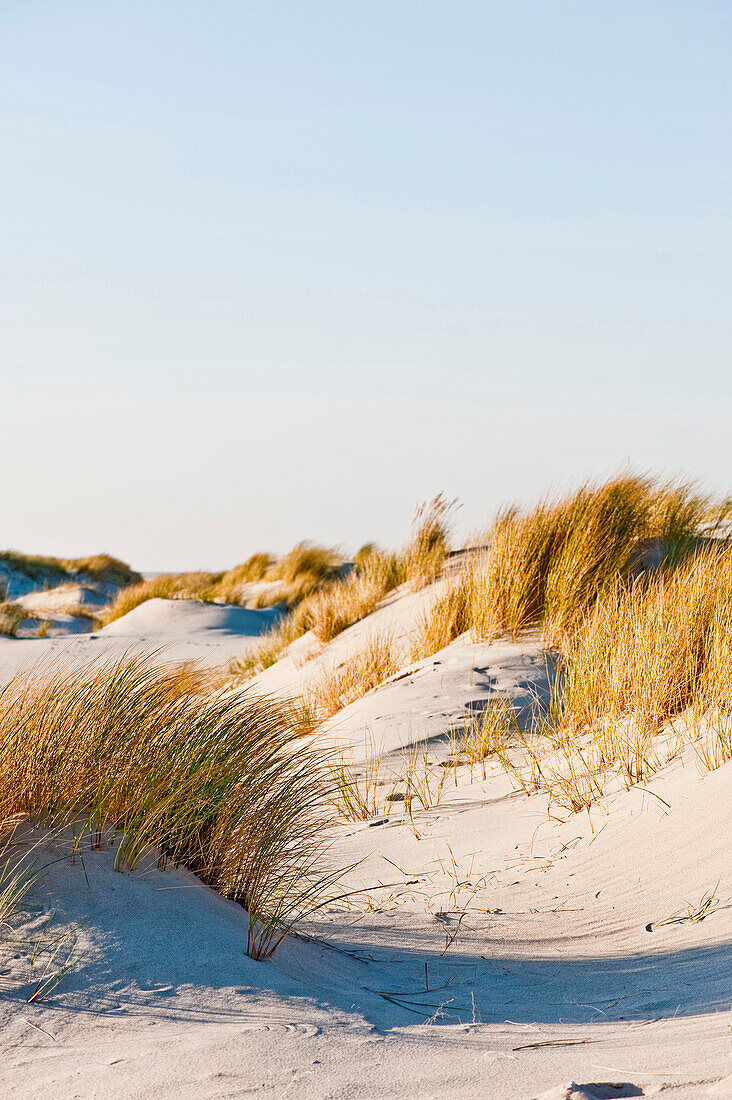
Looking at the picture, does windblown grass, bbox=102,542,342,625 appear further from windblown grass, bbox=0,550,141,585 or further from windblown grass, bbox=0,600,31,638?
windblown grass, bbox=0,550,141,585

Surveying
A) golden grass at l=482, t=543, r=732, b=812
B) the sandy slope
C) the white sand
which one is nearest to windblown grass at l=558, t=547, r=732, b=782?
golden grass at l=482, t=543, r=732, b=812

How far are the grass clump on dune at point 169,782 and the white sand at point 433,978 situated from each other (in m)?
0.12

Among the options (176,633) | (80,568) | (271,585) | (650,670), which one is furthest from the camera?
(80,568)

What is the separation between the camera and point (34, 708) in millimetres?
2855

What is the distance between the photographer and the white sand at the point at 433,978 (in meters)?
1.81

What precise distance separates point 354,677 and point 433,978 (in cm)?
454

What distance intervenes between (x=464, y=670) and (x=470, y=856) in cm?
252

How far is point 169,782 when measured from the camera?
8.84ft

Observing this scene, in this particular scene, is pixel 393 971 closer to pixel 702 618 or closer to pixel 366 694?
pixel 702 618

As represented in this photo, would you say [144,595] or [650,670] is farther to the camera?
[144,595]

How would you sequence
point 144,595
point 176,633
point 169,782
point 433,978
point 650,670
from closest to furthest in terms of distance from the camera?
point 433,978, point 169,782, point 650,670, point 176,633, point 144,595

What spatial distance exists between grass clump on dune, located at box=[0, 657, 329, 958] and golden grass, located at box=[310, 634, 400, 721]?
3.79m

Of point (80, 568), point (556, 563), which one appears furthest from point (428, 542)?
point (80, 568)

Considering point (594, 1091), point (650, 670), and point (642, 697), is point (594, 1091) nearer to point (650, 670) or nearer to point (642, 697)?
point (642, 697)
